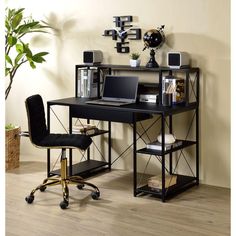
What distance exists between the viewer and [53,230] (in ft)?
9.86

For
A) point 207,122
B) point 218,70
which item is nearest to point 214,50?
point 218,70

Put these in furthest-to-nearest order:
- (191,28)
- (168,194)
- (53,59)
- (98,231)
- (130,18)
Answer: (53,59)
(130,18)
(191,28)
(168,194)
(98,231)

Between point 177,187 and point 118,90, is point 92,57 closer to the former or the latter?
point 118,90

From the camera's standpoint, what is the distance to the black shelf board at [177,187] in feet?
12.0

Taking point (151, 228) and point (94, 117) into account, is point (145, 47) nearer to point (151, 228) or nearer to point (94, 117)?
A: point (94, 117)

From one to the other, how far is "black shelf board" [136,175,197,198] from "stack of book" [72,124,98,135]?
2.79 ft

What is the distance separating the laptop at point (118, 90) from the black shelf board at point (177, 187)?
0.77m

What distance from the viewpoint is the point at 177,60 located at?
3855mm

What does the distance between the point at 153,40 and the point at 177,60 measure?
319 mm

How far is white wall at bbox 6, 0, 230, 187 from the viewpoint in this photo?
12.6ft

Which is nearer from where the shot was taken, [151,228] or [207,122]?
[151,228]

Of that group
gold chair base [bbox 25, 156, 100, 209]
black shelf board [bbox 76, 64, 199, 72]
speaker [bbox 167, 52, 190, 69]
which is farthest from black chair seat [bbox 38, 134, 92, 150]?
speaker [bbox 167, 52, 190, 69]

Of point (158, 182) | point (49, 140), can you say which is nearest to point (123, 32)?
point (49, 140)

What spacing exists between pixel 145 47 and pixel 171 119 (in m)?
0.72
